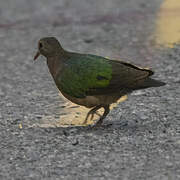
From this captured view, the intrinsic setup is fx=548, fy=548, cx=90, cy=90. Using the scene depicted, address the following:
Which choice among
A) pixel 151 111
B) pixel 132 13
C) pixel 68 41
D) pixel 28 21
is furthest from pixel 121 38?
pixel 151 111

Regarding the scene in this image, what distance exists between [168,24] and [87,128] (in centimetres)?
772

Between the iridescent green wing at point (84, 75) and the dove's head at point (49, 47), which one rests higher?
the dove's head at point (49, 47)

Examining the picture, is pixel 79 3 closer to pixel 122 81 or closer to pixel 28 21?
pixel 28 21

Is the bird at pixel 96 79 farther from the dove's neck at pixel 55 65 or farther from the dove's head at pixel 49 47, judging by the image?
the dove's head at pixel 49 47

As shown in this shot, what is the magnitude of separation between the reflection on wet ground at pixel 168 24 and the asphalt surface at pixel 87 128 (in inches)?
9.8

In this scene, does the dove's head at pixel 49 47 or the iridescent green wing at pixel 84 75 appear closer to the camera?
the iridescent green wing at pixel 84 75

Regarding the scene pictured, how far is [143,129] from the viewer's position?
27.0 feet

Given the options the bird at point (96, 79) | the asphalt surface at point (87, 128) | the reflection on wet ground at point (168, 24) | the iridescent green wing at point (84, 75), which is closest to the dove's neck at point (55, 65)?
the bird at point (96, 79)

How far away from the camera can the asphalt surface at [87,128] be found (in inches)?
274

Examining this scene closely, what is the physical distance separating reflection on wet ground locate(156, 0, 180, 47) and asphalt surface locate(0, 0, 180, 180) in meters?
0.25

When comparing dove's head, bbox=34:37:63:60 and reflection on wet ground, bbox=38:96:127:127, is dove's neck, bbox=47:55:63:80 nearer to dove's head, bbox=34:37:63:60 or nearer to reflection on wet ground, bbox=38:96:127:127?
dove's head, bbox=34:37:63:60

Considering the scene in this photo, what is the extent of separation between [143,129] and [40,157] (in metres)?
1.73

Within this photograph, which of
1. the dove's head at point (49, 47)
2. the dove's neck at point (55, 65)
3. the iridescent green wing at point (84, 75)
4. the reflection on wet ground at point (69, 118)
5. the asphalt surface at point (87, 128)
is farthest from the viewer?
the reflection on wet ground at point (69, 118)

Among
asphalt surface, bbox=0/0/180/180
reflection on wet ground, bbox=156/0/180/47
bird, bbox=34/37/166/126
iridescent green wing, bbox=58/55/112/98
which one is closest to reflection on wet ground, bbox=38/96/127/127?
asphalt surface, bbox=0/0/180/180
